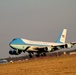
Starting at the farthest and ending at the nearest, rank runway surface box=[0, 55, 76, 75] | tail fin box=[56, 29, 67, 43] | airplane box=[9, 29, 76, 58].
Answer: tail fin box=[56, 29, 67, 43]
airplane box=[9, 29, 76, 58]
runway surface box=[0, 55, 76, 75]

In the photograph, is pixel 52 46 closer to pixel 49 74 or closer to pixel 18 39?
pixel 18 39

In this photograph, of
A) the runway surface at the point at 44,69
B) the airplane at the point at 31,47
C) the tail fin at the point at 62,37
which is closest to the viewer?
the runway surface at the point at 44,69

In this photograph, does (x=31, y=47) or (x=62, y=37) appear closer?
(x=31, y=47)

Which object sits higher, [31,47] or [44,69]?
[44,69]

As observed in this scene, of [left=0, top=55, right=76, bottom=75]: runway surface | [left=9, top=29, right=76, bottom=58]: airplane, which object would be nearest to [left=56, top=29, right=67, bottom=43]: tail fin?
[left=9, top=29, right=76, bottom=58]: airplane

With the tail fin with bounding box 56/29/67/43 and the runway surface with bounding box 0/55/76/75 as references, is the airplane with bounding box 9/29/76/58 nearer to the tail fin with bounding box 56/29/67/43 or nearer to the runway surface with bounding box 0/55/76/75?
the tail fin with bounding box 56/29/67/43

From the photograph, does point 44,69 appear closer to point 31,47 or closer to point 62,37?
point 31,47

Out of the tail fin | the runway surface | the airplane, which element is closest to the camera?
the runway surface

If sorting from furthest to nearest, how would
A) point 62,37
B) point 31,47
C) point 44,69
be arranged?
point 62,37, point 31,47, point 44,69

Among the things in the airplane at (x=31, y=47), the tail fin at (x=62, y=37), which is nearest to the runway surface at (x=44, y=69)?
the airplane at (x=31, y=47)

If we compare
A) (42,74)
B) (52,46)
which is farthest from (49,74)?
(52,46)

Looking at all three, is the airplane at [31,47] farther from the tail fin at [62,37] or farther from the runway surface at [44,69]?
the runway surface at [44,69]

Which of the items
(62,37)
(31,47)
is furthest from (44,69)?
(62,37)

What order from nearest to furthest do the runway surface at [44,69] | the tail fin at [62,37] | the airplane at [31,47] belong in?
the runway surface at [44,69], the airplane at [31,47], the tail fin at [62,37]
